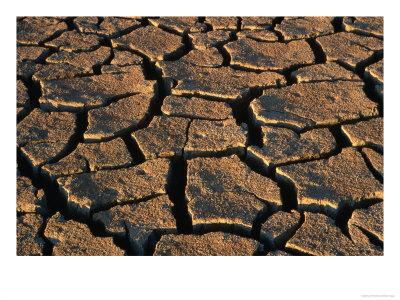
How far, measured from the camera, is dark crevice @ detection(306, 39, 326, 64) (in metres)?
A: 3.01

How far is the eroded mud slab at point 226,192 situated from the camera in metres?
1.96

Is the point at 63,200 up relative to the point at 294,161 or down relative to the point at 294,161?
down

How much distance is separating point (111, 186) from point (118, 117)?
0.54 metres

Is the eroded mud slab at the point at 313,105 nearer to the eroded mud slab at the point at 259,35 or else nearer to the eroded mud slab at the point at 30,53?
the eroded mud slab at the point at 259,35

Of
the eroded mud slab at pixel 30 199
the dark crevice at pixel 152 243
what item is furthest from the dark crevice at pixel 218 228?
the eroded mud slab at pixel 30 199

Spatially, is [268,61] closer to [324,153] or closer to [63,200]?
[324,153]

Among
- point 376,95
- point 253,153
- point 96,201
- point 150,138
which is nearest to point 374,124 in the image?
point 376,95

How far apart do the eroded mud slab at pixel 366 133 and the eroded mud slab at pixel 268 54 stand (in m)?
0.67

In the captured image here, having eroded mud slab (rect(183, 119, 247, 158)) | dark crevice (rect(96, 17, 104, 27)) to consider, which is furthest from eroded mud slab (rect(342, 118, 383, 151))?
dark crevice (rect(96, 17, 104, 27))

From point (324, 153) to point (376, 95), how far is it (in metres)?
0.65

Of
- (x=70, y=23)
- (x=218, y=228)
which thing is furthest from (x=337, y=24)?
(x=218, y=228)

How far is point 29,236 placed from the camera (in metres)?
1.89

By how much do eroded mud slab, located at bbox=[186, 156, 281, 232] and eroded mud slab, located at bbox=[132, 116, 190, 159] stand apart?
0.45 ft

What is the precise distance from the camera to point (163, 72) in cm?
288
